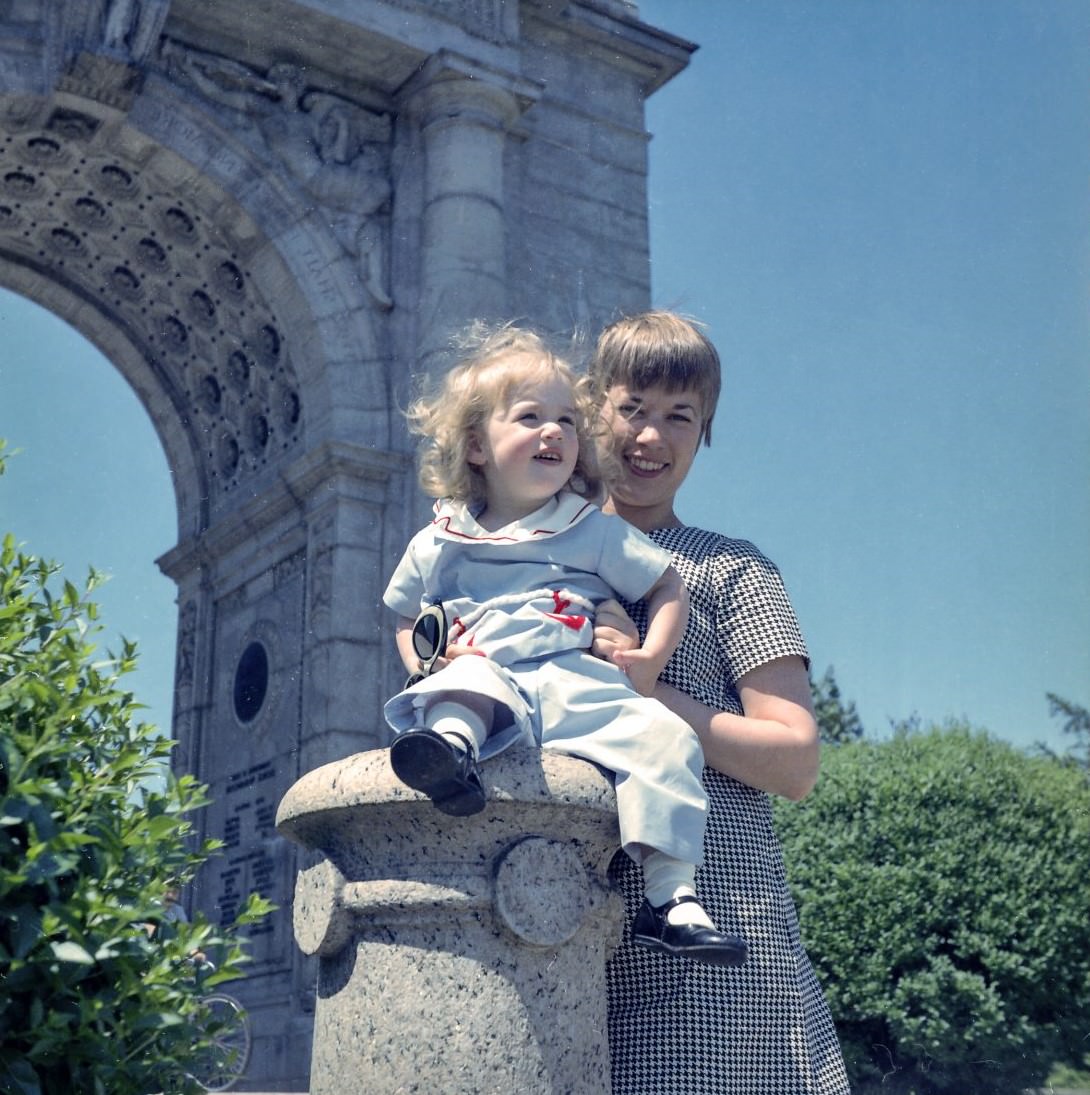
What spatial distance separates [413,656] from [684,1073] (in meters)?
0.83

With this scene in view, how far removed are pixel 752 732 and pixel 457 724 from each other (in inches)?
23.4

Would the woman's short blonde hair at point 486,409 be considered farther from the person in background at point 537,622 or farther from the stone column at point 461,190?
the stone column at point 461,190

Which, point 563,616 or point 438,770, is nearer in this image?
point 438,770

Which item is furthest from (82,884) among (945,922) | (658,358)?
(945,922)

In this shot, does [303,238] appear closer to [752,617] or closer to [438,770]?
[752,617]

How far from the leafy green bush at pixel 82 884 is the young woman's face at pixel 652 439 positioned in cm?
99

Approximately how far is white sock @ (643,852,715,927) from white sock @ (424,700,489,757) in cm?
34

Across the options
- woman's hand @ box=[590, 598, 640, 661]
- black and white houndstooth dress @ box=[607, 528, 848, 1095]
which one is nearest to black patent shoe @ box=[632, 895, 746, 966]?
black and white houndstooth dress @ box=[607, 528, 848, 1095]

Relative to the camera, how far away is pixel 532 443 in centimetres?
269

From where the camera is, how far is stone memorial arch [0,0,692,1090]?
11.6 m

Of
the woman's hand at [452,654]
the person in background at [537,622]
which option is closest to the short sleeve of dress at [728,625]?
the person in background at [537,622]

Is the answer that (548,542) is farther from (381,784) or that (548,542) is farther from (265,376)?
(265,376)

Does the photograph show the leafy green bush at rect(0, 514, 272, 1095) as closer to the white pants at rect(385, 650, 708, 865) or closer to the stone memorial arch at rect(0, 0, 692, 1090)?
the white pants at rect(385, 650, 708, 865)

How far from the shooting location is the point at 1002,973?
15.4 m
